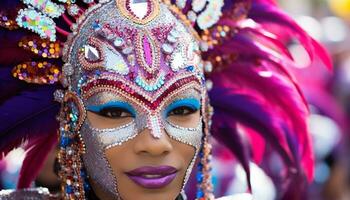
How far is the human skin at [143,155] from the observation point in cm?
331

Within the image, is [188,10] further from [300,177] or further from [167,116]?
[300,177]

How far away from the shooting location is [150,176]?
3.33 metres

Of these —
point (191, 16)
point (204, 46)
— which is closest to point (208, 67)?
point (204, 46)

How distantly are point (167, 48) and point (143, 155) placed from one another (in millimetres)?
383

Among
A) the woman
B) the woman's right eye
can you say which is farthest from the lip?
the woman's right eye

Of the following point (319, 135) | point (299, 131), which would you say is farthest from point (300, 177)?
point (319, 135)

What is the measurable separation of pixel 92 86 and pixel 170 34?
33cm

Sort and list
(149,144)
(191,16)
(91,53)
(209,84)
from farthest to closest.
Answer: (209,84), (191,16), (91,53), (149,144)

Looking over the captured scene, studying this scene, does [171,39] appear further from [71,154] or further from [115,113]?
[71,154]

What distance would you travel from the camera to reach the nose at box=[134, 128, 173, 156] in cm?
330

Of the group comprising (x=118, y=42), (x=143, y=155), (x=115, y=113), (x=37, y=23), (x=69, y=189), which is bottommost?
(x=69, y=189)

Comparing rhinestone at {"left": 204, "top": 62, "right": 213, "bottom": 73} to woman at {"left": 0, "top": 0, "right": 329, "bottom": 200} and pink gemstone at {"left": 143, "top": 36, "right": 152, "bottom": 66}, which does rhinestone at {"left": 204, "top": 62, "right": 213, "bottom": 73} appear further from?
pink gemstone at {"left": 143, "top": 36, "right": 152, "bottom": 66}

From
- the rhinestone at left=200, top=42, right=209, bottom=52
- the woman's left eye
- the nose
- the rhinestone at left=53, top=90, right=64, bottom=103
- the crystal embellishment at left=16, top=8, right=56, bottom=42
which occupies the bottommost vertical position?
the nose

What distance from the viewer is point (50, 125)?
12.3 ft
